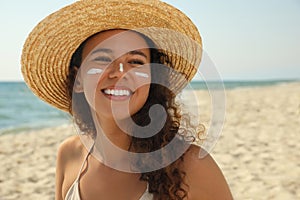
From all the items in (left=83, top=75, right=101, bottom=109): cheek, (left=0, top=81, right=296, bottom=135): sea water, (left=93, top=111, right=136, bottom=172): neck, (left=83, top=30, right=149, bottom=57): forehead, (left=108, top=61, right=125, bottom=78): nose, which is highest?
(left=83, top=30, right=149, bottom=57): forehead

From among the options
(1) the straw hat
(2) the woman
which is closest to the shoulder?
(2) the woman

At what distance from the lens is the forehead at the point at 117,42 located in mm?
1738

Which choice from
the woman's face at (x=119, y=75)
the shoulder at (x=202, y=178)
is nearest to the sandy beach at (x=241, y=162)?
the shoulder at (x=202, y=178)

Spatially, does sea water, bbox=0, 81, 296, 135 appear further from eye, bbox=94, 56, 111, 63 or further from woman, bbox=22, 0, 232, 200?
eye, bbox=94, 56, 111, 63

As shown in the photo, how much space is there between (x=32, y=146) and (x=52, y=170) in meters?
2.16

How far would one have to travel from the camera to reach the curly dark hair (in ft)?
5.60

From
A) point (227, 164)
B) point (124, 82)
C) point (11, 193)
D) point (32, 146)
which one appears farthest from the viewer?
point (32, 146)

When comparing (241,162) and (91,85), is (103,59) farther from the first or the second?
(241,162)

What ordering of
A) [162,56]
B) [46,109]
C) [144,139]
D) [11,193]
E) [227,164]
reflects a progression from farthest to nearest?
[46,109]
[227,164]
[11,193]
[162,56]
[144,139]

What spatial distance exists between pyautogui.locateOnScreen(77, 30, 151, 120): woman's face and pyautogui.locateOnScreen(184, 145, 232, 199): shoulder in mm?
307

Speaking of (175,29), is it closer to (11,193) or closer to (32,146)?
(11,193)

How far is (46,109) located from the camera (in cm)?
1778

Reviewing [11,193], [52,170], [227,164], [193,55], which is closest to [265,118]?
[227,164]

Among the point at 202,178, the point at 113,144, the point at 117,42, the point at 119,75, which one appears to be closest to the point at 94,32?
the point at 117,42
